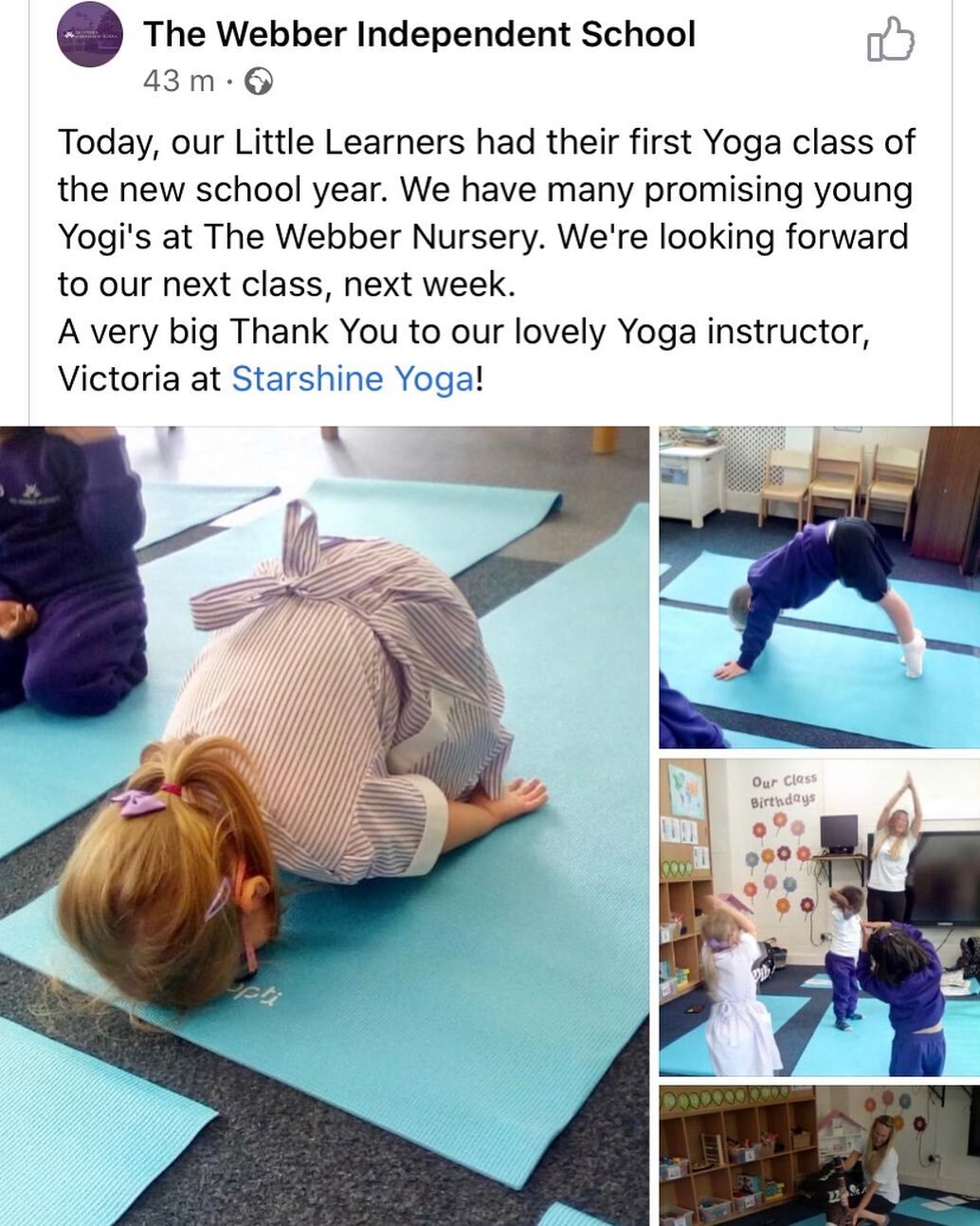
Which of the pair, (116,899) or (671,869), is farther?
(116,899)

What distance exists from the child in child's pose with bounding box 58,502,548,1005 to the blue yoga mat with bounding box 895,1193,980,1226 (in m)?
0.60

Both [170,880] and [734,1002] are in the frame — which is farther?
[170,880]

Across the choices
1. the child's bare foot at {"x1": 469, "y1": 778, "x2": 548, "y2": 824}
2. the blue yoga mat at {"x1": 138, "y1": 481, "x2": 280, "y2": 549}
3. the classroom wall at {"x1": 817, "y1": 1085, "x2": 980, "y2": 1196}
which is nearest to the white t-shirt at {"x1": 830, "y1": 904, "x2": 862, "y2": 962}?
the classroom wall at {"x1": 817, "y1": 1085, "x2": 980, "y2": 1196}

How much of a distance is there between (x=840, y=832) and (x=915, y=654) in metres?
0.18

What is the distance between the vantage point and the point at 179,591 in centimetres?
201

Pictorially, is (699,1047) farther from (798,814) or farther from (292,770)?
(292,770)

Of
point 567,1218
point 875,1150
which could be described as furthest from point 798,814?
point 567,1218

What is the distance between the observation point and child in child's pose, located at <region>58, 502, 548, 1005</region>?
1028mm

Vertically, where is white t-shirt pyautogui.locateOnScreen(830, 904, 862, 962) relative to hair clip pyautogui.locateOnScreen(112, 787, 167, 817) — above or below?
below
